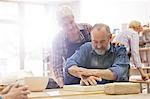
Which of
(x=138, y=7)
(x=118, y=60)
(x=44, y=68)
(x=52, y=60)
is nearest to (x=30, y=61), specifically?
(x=44, y=68)

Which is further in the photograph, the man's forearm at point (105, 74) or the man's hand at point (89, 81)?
the man's forearm at point (105, 74)

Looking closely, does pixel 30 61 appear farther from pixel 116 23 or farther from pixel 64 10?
pixel 64 10

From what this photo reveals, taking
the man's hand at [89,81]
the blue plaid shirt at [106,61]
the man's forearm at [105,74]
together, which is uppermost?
the blue plaid shirt at [106,61]

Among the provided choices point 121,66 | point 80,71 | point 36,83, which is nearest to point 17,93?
point 36,83

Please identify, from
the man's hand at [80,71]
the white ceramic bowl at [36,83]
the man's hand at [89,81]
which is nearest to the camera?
the white ceramic bowl at [36,83]

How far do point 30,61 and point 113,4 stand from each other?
125 inches

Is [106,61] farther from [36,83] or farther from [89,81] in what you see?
[36,83]

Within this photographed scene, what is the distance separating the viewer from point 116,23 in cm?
820

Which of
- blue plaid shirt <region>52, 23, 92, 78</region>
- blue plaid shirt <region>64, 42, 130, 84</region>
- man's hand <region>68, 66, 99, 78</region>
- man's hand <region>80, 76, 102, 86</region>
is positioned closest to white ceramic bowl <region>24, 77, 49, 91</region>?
man's hand <region>80, 76, 102, 86</region>

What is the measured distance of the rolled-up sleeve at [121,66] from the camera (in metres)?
2.07

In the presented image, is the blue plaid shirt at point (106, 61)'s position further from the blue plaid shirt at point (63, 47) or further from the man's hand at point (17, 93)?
the man's hand at point (17, 93)

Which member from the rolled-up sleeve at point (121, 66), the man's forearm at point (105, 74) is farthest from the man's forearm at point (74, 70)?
the rolled-up sleeve at point (121, 66)

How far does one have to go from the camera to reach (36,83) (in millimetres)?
1727

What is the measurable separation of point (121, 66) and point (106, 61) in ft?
0.43
